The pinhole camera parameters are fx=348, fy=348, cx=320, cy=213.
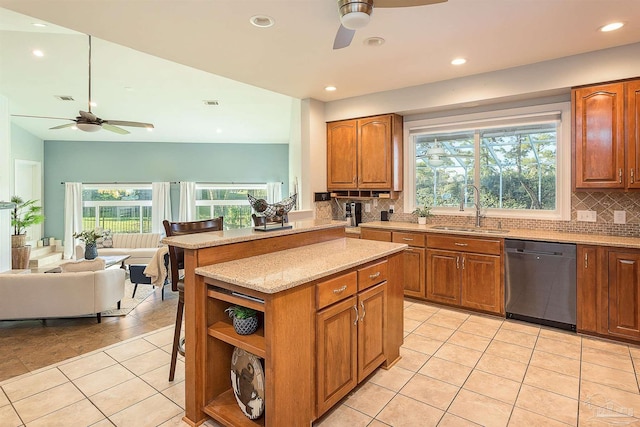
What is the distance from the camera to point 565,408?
6.99 ft

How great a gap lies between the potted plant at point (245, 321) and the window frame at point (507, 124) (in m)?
3.32

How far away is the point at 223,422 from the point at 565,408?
6.72 feet

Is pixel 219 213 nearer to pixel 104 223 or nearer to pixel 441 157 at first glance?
pixel 104 223

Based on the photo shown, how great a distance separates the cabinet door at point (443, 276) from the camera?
3.81 meters

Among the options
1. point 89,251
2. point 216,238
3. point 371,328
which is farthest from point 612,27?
point 89,251

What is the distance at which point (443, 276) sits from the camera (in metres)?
3.90

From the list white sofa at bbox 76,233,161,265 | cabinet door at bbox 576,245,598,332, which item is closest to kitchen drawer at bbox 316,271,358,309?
cabinet door at bbox 576,245,598,332

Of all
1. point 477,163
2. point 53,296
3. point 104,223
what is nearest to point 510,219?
point 477,163

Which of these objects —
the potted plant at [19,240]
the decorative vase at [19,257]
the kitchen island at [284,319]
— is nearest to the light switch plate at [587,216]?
the kitchen island at [284,319]

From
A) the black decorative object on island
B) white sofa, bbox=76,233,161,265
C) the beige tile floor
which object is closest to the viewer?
the beige tile floor

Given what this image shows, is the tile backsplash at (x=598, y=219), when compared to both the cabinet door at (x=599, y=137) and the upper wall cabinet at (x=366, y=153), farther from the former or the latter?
the upper wall cabinet at (x=366, y=153)

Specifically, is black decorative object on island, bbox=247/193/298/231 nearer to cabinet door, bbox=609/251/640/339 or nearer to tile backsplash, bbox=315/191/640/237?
tile backsplash, bbox=315/191/640/237

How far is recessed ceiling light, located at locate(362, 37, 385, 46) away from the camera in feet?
9.45

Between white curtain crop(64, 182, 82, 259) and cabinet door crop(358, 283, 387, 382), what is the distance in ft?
28.3
